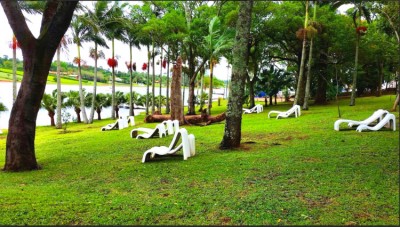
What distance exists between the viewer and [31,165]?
7.18 m

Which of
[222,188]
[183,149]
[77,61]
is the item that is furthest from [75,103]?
[222,188]

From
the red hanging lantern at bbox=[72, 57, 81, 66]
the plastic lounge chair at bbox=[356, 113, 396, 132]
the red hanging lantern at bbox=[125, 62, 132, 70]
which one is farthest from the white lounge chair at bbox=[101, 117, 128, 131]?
the red hanging lantern at bbox=[125, 62, 132, 70]

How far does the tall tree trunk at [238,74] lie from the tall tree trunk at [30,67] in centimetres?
340

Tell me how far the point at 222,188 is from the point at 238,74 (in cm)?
332

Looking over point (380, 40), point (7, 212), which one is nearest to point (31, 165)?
point (7, 212)

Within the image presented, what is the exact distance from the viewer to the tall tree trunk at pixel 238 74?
717 cm

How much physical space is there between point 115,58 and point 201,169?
2110 centimetres

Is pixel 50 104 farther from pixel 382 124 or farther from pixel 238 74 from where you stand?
pixel 382 124

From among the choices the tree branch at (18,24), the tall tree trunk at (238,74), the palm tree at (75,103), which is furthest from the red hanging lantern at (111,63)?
the tall tree trunk at (238,74)

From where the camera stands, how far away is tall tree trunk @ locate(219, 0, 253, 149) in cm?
717

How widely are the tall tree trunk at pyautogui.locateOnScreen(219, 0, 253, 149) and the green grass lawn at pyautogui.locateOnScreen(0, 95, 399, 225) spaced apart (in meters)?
0.41

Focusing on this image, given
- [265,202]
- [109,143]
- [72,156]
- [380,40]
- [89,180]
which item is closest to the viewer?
[265,202]

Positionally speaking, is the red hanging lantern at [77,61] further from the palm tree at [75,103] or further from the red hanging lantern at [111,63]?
the palm tree at [75,103]

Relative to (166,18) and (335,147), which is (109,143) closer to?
(335,147)
